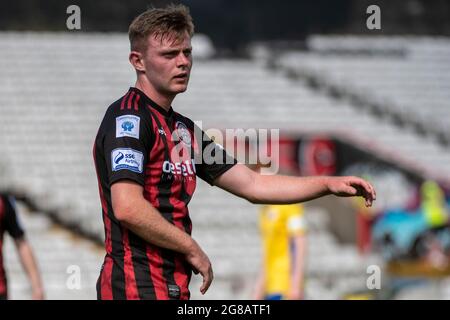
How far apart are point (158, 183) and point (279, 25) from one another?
702 inches

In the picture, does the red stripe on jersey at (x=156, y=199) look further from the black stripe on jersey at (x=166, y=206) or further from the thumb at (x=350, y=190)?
the thumb at (x=350, y=190)

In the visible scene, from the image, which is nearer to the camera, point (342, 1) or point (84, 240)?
point (84, 240)

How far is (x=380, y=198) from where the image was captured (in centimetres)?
1675

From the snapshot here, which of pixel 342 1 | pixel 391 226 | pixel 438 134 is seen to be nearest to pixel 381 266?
pixel 391 226

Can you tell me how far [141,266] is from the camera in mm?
3643

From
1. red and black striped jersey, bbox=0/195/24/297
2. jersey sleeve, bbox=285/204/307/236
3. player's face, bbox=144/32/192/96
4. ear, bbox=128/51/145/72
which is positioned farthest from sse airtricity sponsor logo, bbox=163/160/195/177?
jersey sleeve, bbox=285/204/307/236

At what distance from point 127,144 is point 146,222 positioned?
0.30 metres

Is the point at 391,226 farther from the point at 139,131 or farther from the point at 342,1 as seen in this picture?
the point at 139,131

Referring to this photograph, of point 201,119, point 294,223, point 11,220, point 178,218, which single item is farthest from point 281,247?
point 201,119

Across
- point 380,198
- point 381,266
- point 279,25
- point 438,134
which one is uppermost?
point 279,25

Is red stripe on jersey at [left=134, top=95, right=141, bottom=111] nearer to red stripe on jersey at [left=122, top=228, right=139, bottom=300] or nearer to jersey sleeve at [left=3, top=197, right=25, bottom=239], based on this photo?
red stripe on jersey at [left=122, top=228, right=139, bottom=300]
